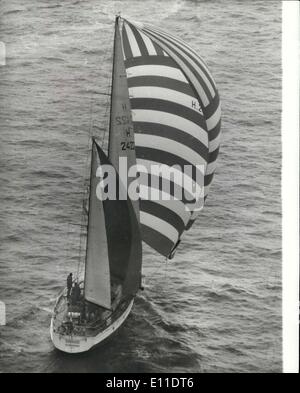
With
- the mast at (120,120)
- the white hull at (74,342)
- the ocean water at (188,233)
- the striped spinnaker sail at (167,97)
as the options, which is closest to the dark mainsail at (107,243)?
the mast at (120,120)

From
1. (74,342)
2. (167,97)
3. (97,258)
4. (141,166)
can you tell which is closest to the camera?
(74,342)

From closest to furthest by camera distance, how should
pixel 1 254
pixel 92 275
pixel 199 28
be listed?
1. pixel 92 275
2. pixel 1 254
3. pixel 199 28

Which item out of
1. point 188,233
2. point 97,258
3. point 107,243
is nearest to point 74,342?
point 97,258

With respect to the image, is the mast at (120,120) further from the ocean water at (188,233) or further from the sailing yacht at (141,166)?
the ocean water at (188,233)

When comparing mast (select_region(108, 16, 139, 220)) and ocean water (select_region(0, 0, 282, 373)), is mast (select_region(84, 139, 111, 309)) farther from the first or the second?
ocean water (select_region(0, 0, 282, 373))

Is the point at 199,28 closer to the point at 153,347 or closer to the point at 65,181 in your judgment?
the point at 65,181

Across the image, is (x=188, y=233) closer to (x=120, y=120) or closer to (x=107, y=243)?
(x=107, y=243)

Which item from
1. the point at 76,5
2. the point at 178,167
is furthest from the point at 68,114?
the point at 178,167
